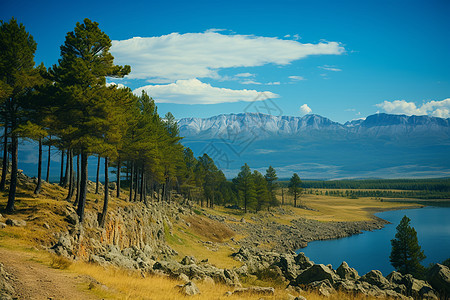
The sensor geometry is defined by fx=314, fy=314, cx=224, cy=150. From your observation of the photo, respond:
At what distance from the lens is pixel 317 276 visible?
791 inches

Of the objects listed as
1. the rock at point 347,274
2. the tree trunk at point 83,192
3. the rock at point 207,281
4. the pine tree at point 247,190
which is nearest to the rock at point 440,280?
the rock at point 347,274

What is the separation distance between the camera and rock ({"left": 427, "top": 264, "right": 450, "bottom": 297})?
18.7 m

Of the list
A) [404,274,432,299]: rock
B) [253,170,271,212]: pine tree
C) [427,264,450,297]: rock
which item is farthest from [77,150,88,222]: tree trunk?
[253,170,271,212]: pine tree

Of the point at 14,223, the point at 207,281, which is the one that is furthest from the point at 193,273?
the point at 14,223

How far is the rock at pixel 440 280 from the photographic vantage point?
18.7 metres

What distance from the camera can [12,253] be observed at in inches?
554

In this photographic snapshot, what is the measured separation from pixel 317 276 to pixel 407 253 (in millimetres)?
28114

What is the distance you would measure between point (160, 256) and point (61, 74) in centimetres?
1759

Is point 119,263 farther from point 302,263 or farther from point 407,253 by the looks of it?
point 407,253

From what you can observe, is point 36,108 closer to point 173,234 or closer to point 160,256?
point 160,256

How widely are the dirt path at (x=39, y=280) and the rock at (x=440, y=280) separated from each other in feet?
63.9

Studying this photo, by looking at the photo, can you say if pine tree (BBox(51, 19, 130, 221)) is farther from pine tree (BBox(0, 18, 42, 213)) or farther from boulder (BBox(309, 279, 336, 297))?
boulder (BBox(309, 279, 336, 297))

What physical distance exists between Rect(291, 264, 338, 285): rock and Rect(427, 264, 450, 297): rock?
581cm

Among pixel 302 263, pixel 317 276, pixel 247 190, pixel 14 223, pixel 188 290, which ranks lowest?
pixel 302 263
